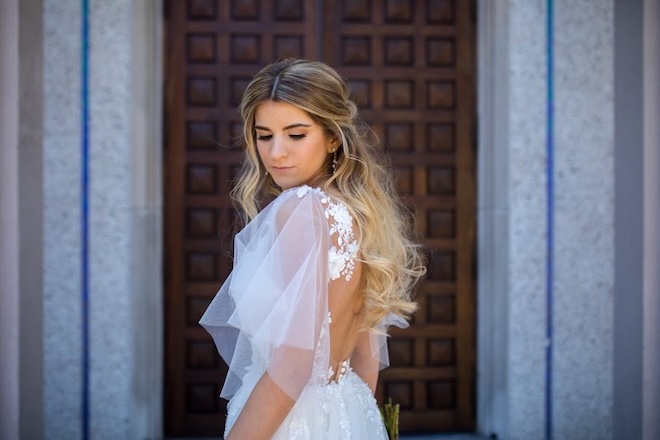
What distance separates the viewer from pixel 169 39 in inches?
185

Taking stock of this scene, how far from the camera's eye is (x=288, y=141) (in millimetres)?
1816

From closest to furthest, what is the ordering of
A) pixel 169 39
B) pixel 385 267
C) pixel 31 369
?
1. pixel 385 267
2. pixel 31 369
3. pixel 169 39

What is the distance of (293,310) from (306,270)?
10cm

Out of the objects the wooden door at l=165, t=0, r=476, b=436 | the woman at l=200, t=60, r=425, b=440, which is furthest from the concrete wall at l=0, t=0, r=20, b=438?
the woman at l=200, t=60, r=425, b=440

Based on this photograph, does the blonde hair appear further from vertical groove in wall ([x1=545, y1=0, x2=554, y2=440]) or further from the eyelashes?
vertical groove in wall ([x1=545, y1=0, x2=554, y2=440])

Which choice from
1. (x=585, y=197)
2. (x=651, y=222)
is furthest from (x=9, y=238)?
(x=651, y=222)

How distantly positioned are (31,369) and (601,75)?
391 cm

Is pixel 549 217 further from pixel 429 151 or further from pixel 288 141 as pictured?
pixel 288 141

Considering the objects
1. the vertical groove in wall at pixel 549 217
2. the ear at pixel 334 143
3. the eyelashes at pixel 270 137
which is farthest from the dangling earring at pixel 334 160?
the vertical groove in wall at pixel 549 217

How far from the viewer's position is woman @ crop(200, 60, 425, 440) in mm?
1646

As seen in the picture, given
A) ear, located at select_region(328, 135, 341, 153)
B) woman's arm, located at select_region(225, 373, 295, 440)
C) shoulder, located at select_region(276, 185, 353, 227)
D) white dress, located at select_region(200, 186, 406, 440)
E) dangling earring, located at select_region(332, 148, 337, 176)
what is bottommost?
woman's arm, located at select_region(225, 373, 295, 440)

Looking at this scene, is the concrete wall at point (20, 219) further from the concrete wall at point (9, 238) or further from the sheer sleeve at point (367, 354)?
the sheer sleeve at point (367, 354)

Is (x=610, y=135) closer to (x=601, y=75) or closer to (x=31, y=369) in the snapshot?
(x=601, y=75)

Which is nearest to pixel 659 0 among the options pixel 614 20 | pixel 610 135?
pixel 614 20
